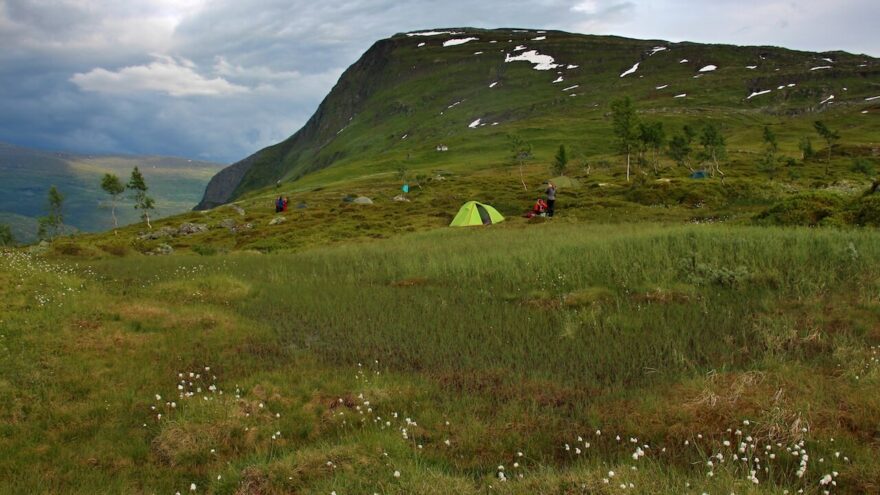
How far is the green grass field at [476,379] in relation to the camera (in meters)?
6.60

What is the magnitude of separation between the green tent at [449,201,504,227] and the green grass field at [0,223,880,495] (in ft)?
78.2

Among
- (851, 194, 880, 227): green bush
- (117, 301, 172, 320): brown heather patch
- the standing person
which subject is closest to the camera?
(117, 301, 172, 320): brown heather patch

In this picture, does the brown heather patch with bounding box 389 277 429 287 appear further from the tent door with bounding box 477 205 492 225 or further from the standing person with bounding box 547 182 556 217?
the standing person with bounding box 547 182 556 217

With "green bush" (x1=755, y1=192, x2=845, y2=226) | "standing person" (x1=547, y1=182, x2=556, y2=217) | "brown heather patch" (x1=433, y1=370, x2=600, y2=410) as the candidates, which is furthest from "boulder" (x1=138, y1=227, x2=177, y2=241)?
"brown heather patch" (x1=433, y1=370, x2=600, y2=410)

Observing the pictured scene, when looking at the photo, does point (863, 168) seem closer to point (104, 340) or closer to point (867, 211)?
point (867, 211)

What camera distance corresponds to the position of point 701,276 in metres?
14.4

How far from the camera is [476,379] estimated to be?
9.54 metres

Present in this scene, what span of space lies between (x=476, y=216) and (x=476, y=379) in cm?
3255

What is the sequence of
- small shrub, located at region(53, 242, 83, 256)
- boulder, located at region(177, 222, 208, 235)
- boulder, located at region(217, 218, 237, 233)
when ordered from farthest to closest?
boulder, located at region(177, 222, 208, 235) < boulder, located at region(217, 218, 237, 233) < small shrub, located at region(53, 242, 83, 256)

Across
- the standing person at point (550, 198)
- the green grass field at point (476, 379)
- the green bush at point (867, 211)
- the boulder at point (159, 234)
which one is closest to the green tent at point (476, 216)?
the standing person at point (550, 198)

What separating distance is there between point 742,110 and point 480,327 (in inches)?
6287

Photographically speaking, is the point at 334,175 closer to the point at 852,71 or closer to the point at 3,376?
the point at 3,376

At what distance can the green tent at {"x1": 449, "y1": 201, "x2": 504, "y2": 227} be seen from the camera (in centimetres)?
4125

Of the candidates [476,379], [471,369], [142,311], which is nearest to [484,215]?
[142,311]
